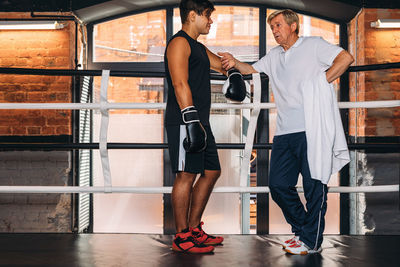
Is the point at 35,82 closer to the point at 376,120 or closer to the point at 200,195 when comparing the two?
the point at 200,195

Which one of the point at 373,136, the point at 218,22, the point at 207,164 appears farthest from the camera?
the point at 218,22

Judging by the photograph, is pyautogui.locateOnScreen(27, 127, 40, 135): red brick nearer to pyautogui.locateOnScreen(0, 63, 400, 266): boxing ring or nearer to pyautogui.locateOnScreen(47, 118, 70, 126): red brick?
pyautogui.locateOnScreen(47, 118, 70, 126): red brick

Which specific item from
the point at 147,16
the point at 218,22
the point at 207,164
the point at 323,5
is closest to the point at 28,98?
the point at 147,16

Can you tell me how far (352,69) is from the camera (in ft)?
6.94

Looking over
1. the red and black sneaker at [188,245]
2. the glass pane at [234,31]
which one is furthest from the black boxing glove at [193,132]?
the glass pane at [234,31]

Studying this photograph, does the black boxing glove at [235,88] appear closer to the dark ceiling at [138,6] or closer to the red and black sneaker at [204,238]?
the red and black sneaker at [204,238]

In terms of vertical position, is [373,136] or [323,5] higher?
[323,5]

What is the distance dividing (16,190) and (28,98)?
2.13m

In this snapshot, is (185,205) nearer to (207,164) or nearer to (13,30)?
(207,164)

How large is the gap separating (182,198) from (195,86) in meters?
0.50

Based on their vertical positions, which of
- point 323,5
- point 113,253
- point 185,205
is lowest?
point 113,253

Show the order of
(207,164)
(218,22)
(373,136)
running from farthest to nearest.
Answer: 1. (218,22)
2. (373,136)
3. (207,164)

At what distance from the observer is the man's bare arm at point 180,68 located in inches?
72.8

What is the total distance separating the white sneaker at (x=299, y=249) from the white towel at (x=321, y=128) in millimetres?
289
